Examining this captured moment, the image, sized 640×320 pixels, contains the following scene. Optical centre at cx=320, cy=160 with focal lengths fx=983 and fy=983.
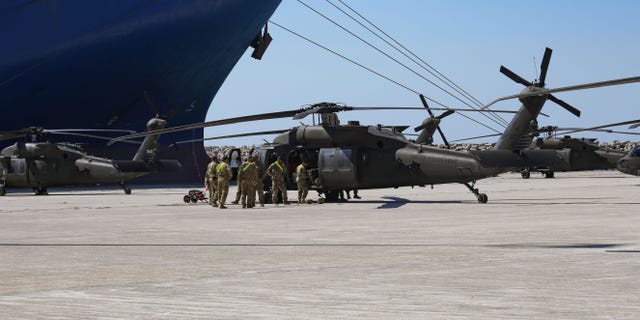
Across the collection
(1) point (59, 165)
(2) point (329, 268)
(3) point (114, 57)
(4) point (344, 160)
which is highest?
(3) point (114, 57)

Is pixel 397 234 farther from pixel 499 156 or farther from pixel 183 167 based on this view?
pixel 183 167

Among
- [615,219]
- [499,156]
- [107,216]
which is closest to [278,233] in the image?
[615,219]

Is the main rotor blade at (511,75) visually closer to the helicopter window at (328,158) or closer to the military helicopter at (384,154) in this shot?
the military helicopter at (384,154)

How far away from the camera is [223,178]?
2650 centimetres

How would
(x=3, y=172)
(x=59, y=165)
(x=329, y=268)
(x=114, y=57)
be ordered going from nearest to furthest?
(x=329, y=268)
(x=59, y=165)
(x=3, y=172)
(x=114, y=57)

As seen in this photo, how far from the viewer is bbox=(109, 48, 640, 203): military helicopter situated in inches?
959

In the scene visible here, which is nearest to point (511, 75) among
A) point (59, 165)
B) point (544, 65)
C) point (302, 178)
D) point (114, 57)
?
point (544, 65)

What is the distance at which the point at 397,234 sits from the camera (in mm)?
15297

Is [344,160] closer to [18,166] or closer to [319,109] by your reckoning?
[319,109]

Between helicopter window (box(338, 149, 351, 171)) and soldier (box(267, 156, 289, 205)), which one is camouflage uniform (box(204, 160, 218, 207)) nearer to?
soldier (box(267, 156, 289, 205))

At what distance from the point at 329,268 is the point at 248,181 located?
16.2m

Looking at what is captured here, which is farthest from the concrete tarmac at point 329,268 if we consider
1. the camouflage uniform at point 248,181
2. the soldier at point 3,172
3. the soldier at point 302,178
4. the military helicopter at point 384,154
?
the soldier at point 3,172

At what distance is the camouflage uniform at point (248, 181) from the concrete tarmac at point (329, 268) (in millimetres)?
6374

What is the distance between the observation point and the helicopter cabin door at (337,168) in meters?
26.9
